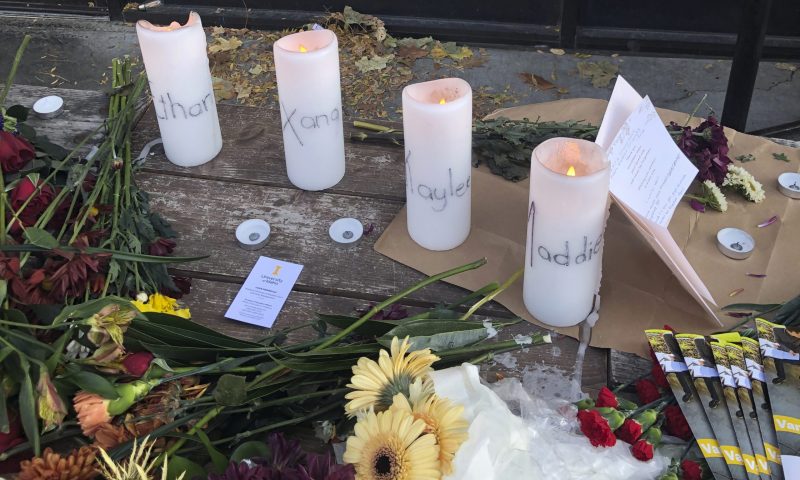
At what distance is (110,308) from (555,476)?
1.31 feet

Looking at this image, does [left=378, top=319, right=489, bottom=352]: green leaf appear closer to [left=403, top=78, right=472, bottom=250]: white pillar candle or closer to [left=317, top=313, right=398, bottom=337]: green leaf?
[left=317, top=313, right=398, bottom=337]: green leaf

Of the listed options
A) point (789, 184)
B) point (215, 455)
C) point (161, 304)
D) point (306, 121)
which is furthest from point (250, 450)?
point (789, 184)

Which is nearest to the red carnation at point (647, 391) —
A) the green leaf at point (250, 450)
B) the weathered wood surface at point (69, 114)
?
the green leaf at point (250, 450)

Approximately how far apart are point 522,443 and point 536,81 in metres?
1.80

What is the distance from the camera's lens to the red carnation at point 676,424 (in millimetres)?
683

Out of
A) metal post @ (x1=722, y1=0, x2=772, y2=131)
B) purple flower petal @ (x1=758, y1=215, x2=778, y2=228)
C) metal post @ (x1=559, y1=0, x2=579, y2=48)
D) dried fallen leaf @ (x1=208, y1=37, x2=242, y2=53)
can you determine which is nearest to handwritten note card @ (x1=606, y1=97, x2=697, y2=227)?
purple flower petal @ (x1=758, y1=215, x2=778, y2=228)

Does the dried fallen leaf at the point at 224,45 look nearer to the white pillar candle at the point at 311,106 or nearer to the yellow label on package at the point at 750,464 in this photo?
the white pillar candle at the point at 311,106

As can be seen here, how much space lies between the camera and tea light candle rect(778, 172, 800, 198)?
39.1 inches

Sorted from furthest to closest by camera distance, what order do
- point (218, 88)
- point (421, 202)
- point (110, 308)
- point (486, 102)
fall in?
point (486, 102) → point (218, 88) → point (421, 202) → point (110, 308)

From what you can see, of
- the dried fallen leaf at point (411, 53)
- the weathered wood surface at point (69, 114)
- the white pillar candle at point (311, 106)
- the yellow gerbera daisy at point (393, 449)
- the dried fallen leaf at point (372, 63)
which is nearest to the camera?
the yellow gerbera daisy at point (393, 449)

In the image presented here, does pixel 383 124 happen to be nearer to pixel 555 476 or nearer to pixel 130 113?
pixel 130 113

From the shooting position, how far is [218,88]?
73.4 inches

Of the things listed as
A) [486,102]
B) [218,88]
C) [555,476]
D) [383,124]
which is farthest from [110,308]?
[486,102]

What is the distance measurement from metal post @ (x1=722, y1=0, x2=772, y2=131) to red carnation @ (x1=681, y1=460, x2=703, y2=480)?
1106 mm
